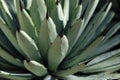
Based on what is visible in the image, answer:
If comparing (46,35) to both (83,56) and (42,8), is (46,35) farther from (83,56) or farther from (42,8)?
(83,56)

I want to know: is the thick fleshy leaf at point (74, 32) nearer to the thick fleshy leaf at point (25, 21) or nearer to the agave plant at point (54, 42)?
the agave plant at point (54, 42)

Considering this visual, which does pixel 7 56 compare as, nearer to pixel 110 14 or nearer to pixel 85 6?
pixel 85 6

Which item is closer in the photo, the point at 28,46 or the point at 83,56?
the point at 28,46

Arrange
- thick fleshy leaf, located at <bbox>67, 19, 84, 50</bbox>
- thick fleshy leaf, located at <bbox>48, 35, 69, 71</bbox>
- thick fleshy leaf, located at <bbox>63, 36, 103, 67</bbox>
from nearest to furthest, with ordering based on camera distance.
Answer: thick fleshy leaf, located at <bbox>48, 35, 69, 71</bbox> → thick fleshy leaf, located at <bbox>67, 19, 84, 50</bbox> → thick fleshy leaf, located at <bbox>63, 36, 103, 67</bbox>

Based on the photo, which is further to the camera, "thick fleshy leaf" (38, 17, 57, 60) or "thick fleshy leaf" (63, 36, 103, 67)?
"thick fleshy leaf" (63, 36, 103, 67)

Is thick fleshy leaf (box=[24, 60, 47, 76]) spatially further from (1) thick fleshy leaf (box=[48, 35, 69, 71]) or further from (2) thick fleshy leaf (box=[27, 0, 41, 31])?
(2) thick fleshy leaf (box=[27, 0, 41, 31])

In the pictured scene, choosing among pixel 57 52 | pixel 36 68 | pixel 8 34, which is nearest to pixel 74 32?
pixel 57 52

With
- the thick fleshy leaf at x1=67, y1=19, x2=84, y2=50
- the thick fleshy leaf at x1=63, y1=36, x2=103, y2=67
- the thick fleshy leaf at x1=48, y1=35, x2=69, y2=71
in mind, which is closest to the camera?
the thick fleshy leaf at x1=48, y1=35, x2=69, y2=71

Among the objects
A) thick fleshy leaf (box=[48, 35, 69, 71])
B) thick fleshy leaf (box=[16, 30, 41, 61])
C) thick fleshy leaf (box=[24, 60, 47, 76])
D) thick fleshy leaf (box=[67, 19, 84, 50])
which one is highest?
thick fleshy leaf (box=[67, 19, 84, 50])

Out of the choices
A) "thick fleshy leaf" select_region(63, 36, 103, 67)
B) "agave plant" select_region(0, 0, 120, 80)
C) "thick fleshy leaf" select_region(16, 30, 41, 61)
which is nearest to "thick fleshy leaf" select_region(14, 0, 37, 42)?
"agave plant" select_region(0, 0, 120, 80)
